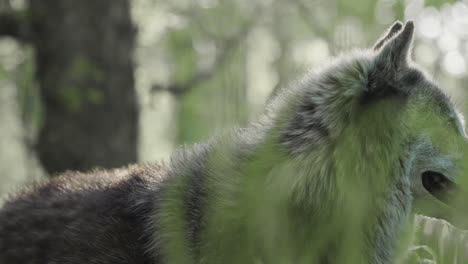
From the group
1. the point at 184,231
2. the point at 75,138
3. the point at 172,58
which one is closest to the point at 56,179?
the point at 184,231

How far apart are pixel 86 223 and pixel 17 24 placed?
6.49 m

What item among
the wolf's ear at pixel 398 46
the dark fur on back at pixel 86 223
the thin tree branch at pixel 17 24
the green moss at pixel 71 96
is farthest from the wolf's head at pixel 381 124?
the thin tree branch at pixel 17 24

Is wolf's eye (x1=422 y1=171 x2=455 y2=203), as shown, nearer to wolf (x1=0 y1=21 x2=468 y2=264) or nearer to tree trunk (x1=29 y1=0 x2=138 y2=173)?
wolf (x1=0 y1=21 x2=468 y2=264)

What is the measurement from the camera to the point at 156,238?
404 centimetres

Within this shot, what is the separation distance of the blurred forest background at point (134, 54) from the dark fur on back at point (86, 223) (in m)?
0.61

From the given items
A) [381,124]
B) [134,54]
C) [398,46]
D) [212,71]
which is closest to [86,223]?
[381,124]

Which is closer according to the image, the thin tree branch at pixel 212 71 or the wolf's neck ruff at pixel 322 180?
the wolf's neck ruff at pixel 322 180

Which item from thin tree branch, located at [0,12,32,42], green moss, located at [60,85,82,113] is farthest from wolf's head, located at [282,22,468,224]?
thin tree branch, located at [0,12,32,42]

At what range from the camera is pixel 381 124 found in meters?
3.86

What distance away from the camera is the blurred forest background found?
20.2ft

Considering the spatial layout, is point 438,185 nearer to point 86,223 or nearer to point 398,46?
point 398,46

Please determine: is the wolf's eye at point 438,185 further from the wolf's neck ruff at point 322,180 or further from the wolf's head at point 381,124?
the wolf's neck ruff at point 322,180

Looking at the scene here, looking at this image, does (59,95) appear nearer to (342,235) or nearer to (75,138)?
(75,138)

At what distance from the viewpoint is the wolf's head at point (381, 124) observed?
3.80 m
